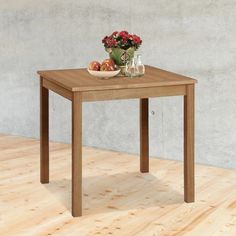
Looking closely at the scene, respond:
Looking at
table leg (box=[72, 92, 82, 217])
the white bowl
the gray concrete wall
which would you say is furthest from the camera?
the gray concrete wall

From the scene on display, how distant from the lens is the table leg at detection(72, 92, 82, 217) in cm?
360

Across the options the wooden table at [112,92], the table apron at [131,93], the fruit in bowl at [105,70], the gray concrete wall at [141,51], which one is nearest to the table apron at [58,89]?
the wooden table at [112,92]

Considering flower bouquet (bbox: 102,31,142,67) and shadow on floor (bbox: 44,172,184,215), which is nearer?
shadow on floor (bbox: 44,172,184,215)

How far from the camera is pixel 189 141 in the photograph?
3.89 metres

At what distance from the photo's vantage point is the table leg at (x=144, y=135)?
4523 mm

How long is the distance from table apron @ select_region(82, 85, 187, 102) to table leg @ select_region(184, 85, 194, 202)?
0.05m

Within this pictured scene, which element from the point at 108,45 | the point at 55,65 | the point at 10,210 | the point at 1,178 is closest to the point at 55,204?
the point at 10,210

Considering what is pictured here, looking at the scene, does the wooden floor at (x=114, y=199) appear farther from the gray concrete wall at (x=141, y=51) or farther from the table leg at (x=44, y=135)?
the gray concrete wall at (x=141, y=51)

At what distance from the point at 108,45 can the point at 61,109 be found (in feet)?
5.80

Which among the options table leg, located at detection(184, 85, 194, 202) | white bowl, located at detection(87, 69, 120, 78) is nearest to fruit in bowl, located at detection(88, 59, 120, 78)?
white bowl, located at detection(87, 69, 120, 78)

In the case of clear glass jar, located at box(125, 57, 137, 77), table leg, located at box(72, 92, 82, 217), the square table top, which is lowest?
table leg, located at box(72, 92, 82, 217)

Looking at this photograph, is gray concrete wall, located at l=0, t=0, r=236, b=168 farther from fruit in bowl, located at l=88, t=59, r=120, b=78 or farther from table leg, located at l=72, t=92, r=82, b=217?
table leg, located at l=72, t=92, r=82, b=217

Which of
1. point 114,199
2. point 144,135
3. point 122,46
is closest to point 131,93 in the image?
point 122,46

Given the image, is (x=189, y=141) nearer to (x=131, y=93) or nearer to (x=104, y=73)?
(x=131, y=93)
